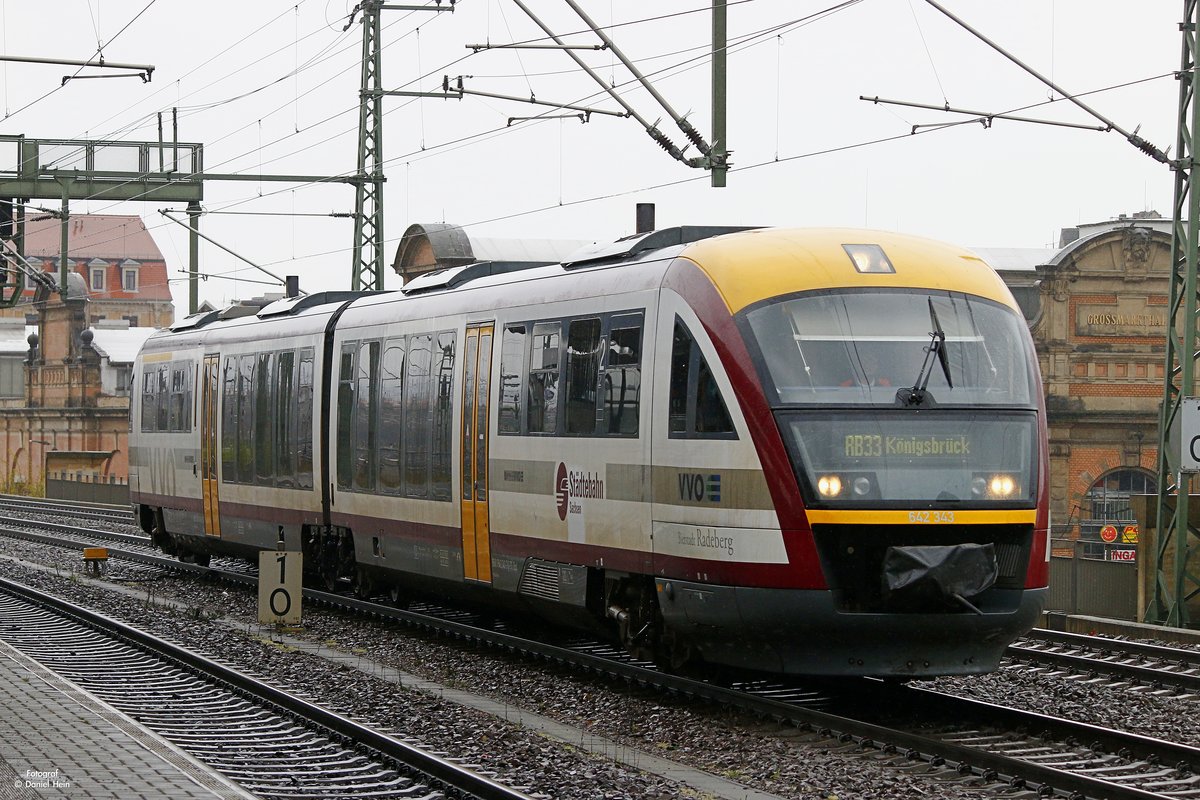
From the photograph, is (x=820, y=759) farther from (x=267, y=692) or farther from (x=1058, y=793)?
(x=267, y=692)

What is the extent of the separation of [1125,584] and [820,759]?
1204cm

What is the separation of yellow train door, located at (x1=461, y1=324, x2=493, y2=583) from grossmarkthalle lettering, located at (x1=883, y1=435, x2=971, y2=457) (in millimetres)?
5128

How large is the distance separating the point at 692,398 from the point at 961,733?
9.49ft

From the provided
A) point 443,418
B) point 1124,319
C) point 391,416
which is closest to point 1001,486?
point 443,418

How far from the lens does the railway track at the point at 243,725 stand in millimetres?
9969

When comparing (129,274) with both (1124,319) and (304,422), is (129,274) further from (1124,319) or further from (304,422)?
(304,422)

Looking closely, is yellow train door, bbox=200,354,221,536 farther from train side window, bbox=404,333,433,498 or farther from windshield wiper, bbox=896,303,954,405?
windshield wiper, bbox=896,303,954,405

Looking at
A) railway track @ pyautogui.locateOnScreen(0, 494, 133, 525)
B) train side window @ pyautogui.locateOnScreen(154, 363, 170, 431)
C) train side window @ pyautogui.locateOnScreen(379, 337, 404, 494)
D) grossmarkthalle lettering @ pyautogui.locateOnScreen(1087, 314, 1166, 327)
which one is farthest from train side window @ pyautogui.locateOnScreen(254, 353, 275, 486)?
grossmarkthalle lettering @ pyautogui.locateOnScreen(1087, 314, 1166, 327)

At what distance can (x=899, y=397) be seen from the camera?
465 inches

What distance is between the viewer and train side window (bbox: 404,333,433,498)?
17.3m

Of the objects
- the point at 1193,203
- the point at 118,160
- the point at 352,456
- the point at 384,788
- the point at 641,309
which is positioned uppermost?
the point at 118,160

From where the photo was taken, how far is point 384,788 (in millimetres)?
10008

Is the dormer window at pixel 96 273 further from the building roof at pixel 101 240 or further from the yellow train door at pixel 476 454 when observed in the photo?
the yellow train door at pixel 476 454

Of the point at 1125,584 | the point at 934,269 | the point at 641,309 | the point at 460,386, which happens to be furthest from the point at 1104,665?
the point at 1125,584
